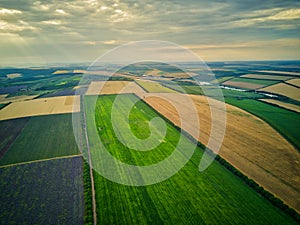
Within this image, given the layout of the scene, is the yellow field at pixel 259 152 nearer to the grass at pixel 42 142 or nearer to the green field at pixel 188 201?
the green field at pixel 188 201

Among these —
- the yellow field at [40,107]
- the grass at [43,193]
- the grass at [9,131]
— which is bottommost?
the yellow field at [40,107]

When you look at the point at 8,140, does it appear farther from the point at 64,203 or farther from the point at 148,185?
the point at 148,185

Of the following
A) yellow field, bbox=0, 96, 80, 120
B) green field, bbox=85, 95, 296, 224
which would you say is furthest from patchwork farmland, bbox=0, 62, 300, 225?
yellow field, bbox=0, 96, 80, 120

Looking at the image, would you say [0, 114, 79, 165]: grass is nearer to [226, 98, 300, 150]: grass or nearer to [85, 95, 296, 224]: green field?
[85, 95, 296, 224]: green field

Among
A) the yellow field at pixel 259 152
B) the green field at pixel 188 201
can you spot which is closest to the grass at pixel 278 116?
the yellow field at pixel 259 152

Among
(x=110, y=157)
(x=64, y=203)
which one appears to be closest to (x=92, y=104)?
(x=110, y=157)
